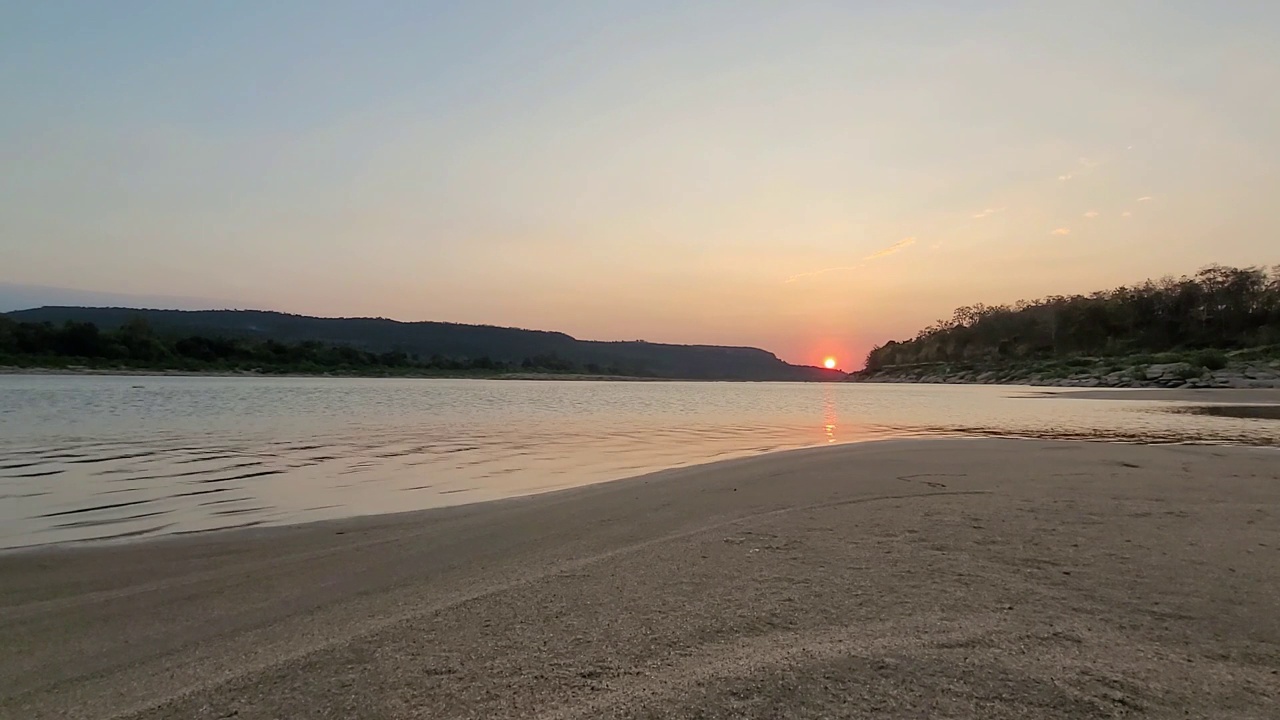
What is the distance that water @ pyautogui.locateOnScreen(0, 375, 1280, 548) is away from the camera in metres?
6.79

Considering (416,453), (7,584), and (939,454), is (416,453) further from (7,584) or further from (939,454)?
(939,454)

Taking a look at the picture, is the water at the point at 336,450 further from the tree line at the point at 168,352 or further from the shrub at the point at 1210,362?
the tree line at the point at 168,352

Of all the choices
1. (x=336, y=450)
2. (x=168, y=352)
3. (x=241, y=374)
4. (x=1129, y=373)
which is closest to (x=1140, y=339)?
(x=1129, y=373)

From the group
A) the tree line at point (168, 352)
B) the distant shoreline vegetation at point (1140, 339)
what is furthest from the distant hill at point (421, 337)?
the distant shoreline vegetation at point (1140, 339)

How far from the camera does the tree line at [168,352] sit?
229 feet

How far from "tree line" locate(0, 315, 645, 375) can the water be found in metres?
62.8

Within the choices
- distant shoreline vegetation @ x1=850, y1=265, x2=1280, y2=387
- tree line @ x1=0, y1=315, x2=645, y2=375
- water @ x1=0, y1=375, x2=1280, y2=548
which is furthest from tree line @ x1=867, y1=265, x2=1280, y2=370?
tree line @ x1=0, y1=315, x2=645, y2=375

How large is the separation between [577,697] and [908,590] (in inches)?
78.9

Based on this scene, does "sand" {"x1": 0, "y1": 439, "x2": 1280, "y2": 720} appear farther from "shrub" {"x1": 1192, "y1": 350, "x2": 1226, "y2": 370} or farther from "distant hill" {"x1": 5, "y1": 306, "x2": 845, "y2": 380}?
"distant hill" {"x1": 5, "y1": 306, "x2": 845, "y2": 380}

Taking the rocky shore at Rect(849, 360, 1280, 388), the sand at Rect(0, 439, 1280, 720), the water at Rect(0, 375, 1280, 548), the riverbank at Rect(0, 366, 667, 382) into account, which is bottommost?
the water at Rect(0, 375, 1280, 548)

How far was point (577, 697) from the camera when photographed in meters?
2.52

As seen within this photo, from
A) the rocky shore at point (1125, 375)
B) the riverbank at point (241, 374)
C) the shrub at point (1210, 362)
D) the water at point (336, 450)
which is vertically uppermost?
the shrub at point (1210, 362)

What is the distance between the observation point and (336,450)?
11.6 m

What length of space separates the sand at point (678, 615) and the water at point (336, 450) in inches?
57.3
